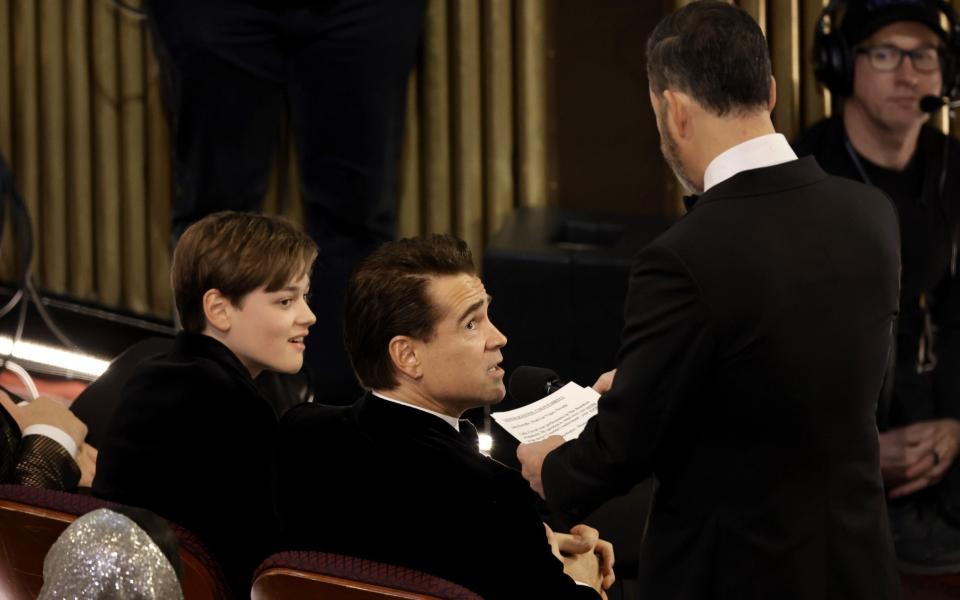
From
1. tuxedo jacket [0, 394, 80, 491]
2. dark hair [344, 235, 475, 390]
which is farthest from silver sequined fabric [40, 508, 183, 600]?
tuxedo jacket [0, 394, 80, 491]

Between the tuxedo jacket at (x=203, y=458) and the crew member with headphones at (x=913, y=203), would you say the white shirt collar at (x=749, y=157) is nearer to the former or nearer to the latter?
the tuxedo jacket at (x=203, y=458)

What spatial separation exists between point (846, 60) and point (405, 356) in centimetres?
198

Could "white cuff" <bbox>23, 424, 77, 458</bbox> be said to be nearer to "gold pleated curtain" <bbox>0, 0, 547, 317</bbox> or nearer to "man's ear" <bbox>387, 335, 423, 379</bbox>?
"man's ear" <bbox>387, 335, 423, 379</bbox>

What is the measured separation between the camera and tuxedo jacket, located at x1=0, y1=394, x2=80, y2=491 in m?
2.53

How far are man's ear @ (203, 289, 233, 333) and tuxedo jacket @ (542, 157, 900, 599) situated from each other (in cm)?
74

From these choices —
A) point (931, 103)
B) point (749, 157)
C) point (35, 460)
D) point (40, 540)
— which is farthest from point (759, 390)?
point (931, 103)

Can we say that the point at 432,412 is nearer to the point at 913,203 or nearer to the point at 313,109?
the point at 913,203

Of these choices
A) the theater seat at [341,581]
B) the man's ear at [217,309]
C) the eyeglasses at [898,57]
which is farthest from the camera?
the eyeglasses at [898,57]

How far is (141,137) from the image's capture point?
457cm

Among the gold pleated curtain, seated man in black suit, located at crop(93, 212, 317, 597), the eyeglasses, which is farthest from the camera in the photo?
the gold pleated curtain

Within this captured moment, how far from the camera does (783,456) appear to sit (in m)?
2.00

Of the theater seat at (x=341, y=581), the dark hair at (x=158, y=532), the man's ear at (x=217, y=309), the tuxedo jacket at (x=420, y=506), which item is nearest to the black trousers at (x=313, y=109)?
the man's ear at (x=217, y=309)

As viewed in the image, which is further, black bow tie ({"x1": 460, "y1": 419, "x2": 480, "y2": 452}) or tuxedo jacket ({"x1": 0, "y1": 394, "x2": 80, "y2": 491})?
tuxedo jacket ({"x1": 0, "y1": 394, "x2": 80, "y2": 491})

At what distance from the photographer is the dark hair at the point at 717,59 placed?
2008 mm
